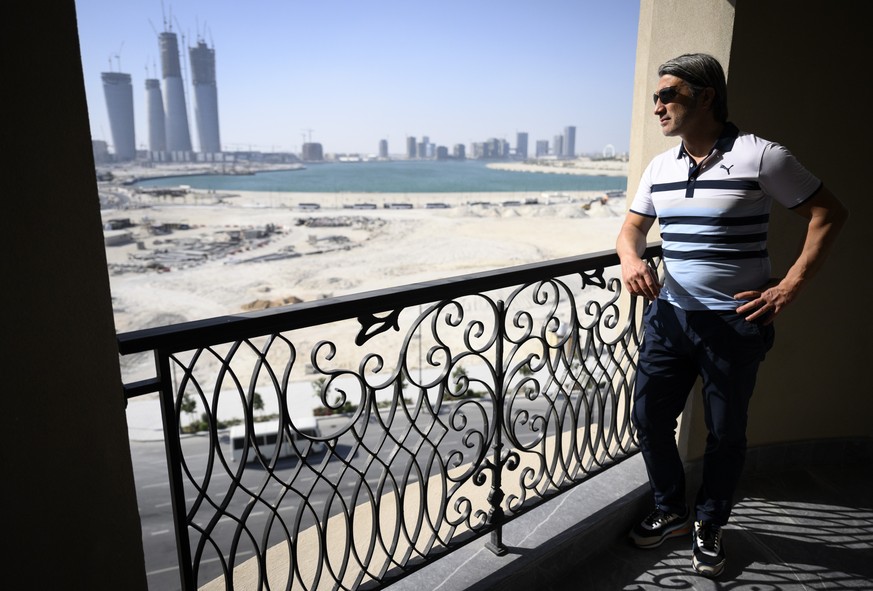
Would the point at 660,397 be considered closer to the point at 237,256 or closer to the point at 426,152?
the point at 237,256

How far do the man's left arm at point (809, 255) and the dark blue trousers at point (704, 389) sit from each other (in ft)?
0.22

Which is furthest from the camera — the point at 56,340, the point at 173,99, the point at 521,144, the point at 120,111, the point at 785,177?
the point at 521,144

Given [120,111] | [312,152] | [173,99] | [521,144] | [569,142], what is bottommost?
[312,152]

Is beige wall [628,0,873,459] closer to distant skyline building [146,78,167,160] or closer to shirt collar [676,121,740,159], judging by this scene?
shirt collar [676,121,740,159]

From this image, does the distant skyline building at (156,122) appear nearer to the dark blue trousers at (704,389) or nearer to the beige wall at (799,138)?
the beige wall at (799,138)

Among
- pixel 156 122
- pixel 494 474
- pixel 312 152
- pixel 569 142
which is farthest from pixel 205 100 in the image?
pixel 494 474

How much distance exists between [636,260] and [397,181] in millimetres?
77108

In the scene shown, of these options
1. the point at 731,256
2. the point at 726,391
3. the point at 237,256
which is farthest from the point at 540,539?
the point at 237,256

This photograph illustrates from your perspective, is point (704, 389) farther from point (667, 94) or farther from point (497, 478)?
point (667, 94)

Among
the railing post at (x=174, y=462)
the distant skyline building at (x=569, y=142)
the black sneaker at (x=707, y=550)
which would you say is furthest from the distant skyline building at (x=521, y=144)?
the railing post at (x=174, y=462)

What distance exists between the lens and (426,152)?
106m

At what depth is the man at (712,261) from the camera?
5.33 feet

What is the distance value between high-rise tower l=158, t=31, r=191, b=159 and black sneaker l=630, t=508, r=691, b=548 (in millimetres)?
95512

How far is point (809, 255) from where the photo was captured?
63.9 inches
